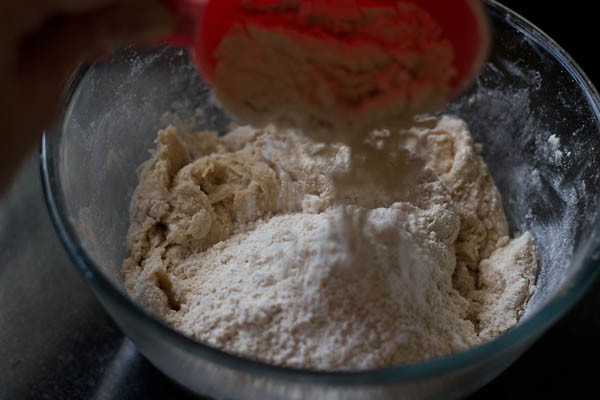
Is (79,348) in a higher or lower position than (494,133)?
lower

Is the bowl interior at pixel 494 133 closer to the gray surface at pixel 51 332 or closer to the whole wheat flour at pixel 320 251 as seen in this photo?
the whole wheat flour at pixel 320 251

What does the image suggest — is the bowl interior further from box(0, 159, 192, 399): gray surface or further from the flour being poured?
the flour being poured

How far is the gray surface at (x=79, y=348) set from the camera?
3.47 feet

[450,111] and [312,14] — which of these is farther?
[450,111]

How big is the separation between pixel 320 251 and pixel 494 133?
52 cm

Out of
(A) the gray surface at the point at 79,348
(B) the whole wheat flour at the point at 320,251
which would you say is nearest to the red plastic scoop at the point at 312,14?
(B) the whole wheat flour at the point at 320,251

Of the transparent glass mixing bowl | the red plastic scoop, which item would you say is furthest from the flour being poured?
the transparent glass mixing bowl

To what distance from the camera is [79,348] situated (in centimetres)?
111

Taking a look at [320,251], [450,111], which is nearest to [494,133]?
[450,111]

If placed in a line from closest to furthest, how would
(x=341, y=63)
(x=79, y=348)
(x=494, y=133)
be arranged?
(x=341, y=63), (x=79, y=348), (x=494, y=133)

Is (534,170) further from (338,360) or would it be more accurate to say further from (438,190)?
(338,360)

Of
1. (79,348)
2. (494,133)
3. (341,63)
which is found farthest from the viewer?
(494,133)

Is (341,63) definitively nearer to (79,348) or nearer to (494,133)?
(494,133)

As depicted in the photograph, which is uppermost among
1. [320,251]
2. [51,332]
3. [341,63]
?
[341,63]
